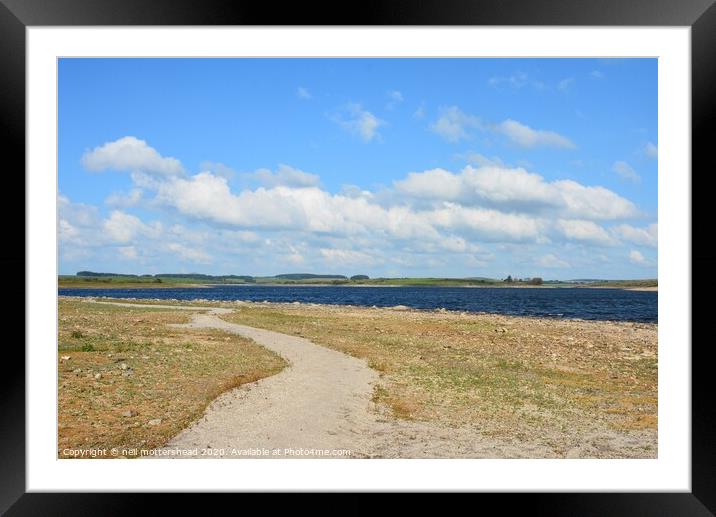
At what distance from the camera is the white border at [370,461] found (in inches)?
138

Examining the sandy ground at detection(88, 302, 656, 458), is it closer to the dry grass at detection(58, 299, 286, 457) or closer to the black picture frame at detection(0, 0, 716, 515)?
the dry grass at detection(58, 299, 286, 457)

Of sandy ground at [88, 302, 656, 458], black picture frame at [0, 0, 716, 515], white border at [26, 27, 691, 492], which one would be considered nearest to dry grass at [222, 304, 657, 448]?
sandy ground at [88, 302, 656, 458]

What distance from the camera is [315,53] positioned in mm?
3881

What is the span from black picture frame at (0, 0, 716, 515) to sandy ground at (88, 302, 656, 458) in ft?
4.52

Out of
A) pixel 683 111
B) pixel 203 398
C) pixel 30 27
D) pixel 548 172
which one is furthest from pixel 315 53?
pixel 548 172

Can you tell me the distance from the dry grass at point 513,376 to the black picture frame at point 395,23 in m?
2.56

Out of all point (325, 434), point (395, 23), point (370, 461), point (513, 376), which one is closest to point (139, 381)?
point (325, 434)

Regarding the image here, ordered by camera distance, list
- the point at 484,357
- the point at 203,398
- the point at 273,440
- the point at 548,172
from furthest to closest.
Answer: the point at 548,172
the point at 484,357
the point at 203,398
the point at 273,440

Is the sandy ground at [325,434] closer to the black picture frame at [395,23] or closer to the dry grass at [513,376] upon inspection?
the dry grass at [513,376]

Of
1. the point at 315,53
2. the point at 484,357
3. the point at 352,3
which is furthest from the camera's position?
the point at 484,357

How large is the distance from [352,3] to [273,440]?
13.9 ft

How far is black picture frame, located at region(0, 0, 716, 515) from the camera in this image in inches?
130

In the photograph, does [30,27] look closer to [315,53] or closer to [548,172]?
[315,53]

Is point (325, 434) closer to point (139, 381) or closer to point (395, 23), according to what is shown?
point (139, 381)
